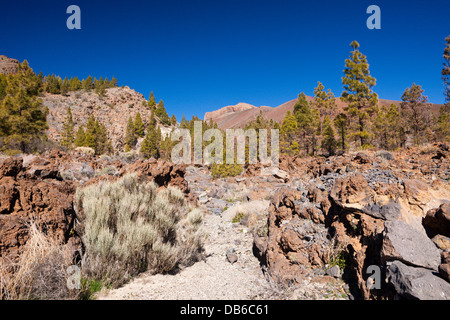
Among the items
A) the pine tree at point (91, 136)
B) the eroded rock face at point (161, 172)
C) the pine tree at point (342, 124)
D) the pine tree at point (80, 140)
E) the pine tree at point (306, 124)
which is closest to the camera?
the eroded rock face at point (161, 172)

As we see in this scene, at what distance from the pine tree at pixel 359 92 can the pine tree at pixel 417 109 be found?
11.3m

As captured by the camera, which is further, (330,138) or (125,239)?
(330,138)

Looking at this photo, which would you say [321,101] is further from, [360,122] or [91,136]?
[91,136]

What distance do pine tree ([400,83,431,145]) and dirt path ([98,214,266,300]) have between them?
36.1 meters

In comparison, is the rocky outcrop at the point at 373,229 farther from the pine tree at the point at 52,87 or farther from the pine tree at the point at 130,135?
the pine tree at the point at 52,87

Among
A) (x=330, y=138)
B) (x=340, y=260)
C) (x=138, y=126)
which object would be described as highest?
(x=138, y=126)

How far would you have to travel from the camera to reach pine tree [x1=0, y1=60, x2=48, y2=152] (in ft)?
74.6

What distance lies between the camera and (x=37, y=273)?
9.89ft

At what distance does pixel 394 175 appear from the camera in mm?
4785

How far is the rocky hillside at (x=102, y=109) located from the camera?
5916 centimetres

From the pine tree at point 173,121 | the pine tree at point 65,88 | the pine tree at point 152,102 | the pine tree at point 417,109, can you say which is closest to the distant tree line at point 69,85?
the pine tree at point 65,88

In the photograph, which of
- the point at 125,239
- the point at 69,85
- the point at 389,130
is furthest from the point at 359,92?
the point at 69,85

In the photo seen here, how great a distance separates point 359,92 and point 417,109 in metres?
13.7

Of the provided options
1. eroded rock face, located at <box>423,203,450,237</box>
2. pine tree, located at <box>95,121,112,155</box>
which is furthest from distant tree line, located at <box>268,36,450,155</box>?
pine tree, located at <box>95,121,112,155</box>
